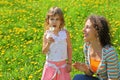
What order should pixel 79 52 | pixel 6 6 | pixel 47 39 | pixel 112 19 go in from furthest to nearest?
1. pixel 6 6
2. pixel 112 19
3. pixel 79 52
4. pixel 47 39

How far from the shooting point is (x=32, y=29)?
21.7ft

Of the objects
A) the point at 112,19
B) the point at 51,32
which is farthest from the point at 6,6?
the point at 51,32

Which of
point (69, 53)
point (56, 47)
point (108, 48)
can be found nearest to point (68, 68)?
point (69, 53)

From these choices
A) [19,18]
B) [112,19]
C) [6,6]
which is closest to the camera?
[112,19]

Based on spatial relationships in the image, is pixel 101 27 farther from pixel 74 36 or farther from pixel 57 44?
pixel 74 36

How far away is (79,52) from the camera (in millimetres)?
5207

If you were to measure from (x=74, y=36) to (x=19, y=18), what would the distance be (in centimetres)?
202

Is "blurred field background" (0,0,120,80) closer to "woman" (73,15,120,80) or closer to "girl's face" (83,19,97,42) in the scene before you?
"woman" (73,15,120,80)

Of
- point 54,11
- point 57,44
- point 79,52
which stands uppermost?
point 54,11

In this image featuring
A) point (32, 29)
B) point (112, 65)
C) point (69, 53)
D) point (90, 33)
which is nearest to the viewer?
point (112, 65)

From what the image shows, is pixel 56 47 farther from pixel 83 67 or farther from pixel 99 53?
pixel 99 53

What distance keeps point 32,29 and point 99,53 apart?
3.47 m

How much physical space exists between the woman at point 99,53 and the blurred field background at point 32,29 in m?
1.12

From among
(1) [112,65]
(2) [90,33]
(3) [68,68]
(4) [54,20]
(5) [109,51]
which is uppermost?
(4) [54,20]
